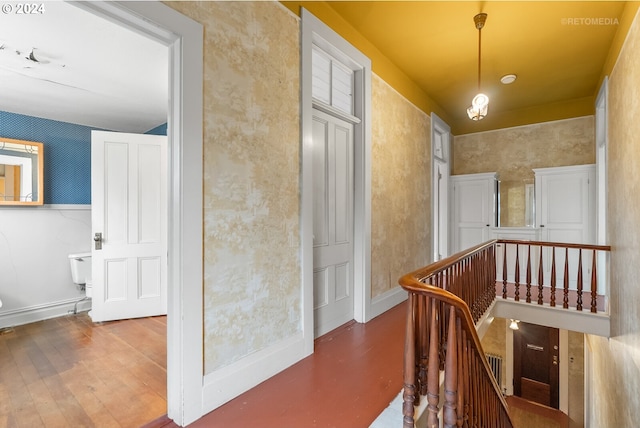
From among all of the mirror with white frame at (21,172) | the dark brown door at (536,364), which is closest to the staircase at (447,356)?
→ the mirror with white frame at (21,172)

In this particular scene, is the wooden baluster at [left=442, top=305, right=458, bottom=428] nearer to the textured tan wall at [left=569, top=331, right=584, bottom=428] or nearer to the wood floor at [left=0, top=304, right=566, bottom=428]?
the wood floor at [left=0, top=304, right=566, bottom=428]

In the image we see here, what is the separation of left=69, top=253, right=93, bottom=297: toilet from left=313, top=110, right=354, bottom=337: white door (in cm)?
300

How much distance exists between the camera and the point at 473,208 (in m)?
5.42

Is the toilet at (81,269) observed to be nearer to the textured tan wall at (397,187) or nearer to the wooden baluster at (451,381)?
the textured tan wall at (397,187)

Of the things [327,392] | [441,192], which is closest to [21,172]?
[327,392]

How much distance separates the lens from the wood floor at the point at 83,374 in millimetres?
1862

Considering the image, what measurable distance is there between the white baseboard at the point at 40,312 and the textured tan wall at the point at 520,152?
21.6ft

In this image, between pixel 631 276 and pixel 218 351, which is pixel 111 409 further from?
pixel 631 276

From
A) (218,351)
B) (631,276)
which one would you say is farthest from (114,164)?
(631,276)

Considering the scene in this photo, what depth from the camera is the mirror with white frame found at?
345cm

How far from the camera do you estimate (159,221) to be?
3.74 meters

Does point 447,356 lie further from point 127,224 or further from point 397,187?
point 127,224

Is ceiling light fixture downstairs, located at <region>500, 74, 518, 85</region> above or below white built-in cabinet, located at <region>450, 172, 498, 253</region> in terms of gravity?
above

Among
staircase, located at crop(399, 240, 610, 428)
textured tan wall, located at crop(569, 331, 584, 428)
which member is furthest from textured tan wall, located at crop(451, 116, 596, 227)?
staircase, located at crop(399, 240, 610, 428)
